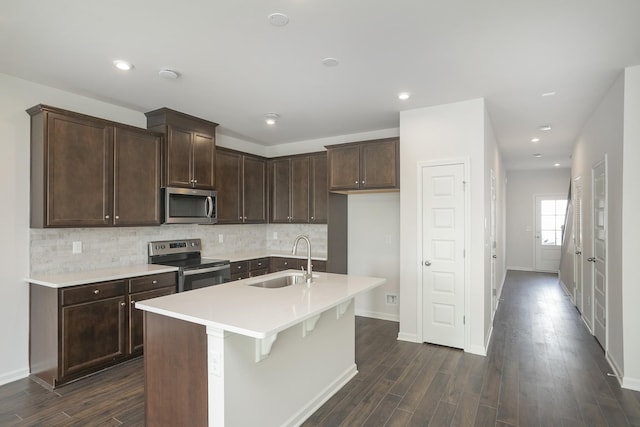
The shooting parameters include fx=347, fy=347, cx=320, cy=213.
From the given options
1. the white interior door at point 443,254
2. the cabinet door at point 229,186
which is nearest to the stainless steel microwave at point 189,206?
the cabinet door at point 229,186

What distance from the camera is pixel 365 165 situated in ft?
15.0

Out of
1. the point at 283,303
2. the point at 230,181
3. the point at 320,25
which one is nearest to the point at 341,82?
the point at 320,25

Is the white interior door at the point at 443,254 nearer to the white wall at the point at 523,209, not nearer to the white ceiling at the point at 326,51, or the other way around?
the white ceiling at the point at 326,51

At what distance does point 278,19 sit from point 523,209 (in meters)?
9.45

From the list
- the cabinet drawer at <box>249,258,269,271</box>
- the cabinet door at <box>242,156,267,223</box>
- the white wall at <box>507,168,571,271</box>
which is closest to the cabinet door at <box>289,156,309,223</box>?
the cabinet door at <box>242,156,267,223</box>

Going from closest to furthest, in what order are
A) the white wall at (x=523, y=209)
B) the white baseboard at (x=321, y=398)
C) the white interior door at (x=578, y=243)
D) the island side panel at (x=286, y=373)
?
the island side panel at (x=286, y=373) → the white baseboard at (x=321, y=398) → the white interior door at (x=578, y=243) → the white wall at (x=523, y=209)

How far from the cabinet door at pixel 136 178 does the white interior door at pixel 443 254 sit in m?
3.08

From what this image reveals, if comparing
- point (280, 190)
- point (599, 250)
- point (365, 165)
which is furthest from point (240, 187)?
point (599, 250)

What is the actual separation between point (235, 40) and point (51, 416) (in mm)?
3040

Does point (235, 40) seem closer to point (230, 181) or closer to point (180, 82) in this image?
point (180, 82)

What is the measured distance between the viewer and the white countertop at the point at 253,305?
1785mm

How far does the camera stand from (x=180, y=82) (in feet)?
10.6

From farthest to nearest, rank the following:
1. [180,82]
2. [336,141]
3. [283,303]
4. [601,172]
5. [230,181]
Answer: [336,141]
[230,181]
[601,172]
[180,82]
[283,303]

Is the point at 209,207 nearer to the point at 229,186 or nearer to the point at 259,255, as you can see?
the point at 229,186
